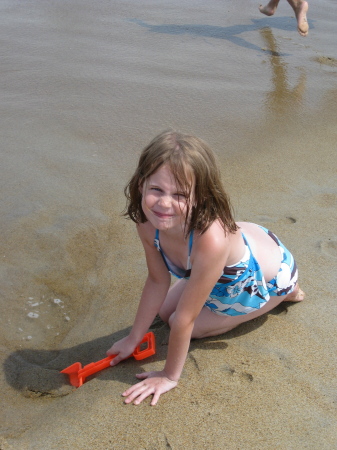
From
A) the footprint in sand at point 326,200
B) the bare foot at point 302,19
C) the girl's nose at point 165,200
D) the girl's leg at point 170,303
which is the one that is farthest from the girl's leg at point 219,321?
the bare foot at point 302,19

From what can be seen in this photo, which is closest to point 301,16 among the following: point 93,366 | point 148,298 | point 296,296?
point 296,296

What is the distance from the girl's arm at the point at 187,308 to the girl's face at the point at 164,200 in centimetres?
15

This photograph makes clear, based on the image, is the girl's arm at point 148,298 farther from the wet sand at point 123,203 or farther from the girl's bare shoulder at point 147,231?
the wet sand at point 123,203

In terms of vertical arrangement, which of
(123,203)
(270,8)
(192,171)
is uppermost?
(192,171)

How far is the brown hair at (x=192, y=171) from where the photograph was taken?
1.91m

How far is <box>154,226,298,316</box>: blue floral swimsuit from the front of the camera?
2332 millimetres

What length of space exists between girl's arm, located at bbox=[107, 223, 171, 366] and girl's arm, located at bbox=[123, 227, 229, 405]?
228 millimetres

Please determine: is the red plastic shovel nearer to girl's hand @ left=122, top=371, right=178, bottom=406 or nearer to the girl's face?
girl's hand @ left=122, top=371, right=178, bottom=406

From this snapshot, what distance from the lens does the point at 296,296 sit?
8.66 feet

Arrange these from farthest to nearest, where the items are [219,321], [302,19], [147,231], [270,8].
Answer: [270,8] → [302,19] → [219,321] → [147,231]

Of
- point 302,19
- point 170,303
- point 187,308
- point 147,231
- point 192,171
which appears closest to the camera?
point 192,171

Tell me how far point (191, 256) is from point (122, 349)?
1.85 feet

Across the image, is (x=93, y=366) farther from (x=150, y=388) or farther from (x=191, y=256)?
(x=191, y=256)

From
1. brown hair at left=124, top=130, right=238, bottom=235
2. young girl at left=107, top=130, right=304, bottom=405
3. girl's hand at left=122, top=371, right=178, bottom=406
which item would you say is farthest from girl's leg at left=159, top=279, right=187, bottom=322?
brown hair at left=124, top=130, right=238, bottom=235
